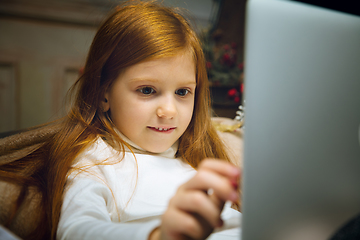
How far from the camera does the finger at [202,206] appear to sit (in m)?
0.31

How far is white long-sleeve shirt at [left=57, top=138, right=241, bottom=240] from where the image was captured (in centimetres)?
43

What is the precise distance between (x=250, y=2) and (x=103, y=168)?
0.45 metres

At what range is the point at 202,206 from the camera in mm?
308

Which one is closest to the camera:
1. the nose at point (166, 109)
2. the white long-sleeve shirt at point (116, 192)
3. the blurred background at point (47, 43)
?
the white long-sleeve shirt at point (116, 192)

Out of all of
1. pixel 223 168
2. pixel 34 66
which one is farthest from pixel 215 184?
pixel 34 66

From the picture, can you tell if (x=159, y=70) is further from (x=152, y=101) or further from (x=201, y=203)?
(x=201, y=203)

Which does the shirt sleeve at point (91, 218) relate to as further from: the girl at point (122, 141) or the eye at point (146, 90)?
the eye at point (146, 90)

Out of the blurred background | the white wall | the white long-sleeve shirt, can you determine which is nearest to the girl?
the white long-sleeve shirt

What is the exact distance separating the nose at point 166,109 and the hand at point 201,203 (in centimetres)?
29

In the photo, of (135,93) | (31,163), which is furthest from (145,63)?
(31,163)

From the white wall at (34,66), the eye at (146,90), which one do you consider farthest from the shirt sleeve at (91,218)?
the white wall at (34,66)

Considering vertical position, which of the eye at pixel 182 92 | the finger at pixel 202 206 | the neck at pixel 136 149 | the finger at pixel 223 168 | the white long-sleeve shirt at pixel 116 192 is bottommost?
the white long-sleeve shirt at pixel 116 192

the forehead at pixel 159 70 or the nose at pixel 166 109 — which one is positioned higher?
the forehead at pixel 159 70

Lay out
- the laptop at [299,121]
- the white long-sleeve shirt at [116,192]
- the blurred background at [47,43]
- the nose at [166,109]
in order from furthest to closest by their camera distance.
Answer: the blurred background at [47,43] < the nose at [166,109] < the white long-sleeve shirt at [116,192] < the laptop at [299,121]
